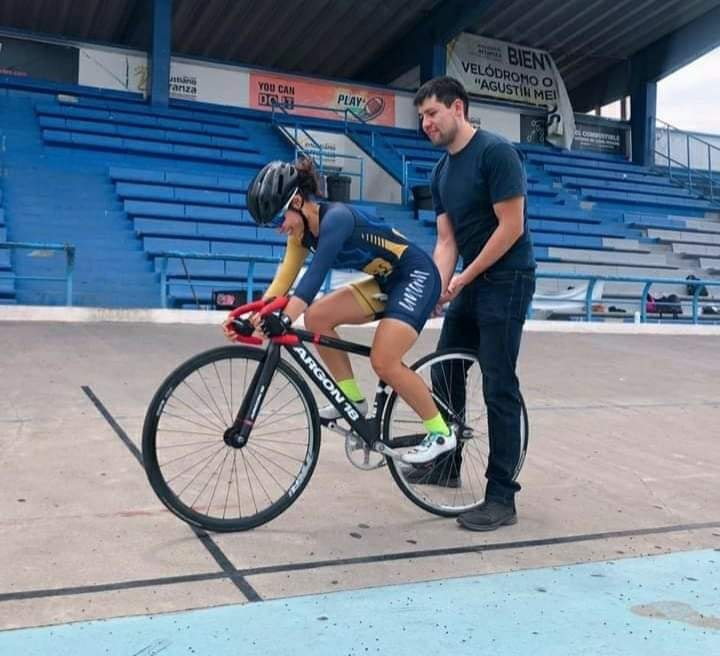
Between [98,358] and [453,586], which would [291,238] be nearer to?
[453,586]

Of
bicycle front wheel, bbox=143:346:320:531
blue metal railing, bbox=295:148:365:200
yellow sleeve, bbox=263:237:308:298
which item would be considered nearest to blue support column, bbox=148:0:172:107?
blue metal railing, bbox=295:148:365:200

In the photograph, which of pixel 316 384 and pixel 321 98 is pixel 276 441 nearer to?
pixel 316 384

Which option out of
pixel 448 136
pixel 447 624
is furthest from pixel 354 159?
pixel 447 624

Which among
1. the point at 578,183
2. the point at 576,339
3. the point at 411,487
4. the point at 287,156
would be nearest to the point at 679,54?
the point at 578,183

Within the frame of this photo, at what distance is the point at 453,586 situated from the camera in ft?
9.08

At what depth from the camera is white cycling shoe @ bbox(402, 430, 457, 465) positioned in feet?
11.1

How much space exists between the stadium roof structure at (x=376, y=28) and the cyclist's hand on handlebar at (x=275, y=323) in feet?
55.2

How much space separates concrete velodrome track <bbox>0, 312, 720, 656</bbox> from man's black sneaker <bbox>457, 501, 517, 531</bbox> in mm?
46

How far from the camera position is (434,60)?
2083 cm

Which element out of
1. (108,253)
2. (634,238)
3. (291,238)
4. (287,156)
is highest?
(287,156)

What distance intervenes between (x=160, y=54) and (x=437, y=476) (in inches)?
634

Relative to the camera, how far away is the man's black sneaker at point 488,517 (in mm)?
3396

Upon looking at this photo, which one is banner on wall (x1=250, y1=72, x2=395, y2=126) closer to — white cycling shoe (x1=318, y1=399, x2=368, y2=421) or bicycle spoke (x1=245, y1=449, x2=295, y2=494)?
bicycle spoke (x1=245, y1=449, x2=295, y2=494)

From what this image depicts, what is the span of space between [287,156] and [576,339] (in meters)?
9.74
